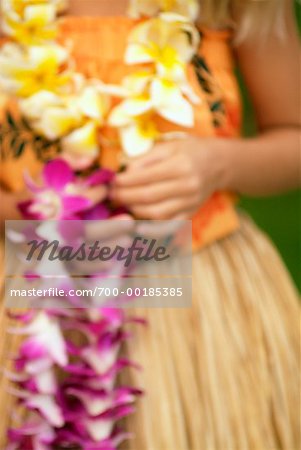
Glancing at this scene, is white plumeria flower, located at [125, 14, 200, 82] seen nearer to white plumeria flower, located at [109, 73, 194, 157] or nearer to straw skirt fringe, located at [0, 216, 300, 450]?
white plumeria flower, located at [109, 73, 194, 157]

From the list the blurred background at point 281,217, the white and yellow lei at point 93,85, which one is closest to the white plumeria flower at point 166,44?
the white and yellow lei at point 93,85

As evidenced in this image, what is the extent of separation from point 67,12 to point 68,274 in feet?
1.18

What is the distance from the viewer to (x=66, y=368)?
2.41 ft

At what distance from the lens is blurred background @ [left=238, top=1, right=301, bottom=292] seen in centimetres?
130

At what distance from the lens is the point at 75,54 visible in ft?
2.82

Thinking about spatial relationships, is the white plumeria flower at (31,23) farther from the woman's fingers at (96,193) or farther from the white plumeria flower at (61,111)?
the woman's fingers at (96,193)

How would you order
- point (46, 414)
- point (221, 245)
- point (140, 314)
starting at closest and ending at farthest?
point (46, 414) → point (140, 314) → point (221, 245)

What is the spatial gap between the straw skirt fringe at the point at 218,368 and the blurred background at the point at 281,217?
412mm

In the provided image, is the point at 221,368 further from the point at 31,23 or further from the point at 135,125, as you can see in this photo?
the point at 31,23

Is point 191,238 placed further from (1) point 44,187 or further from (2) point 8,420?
(2) point 8,420

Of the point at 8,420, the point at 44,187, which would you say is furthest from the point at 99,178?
the point at 8,420

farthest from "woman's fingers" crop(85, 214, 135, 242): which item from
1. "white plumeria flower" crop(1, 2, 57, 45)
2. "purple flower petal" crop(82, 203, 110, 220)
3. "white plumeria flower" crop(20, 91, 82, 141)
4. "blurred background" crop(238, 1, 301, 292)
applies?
"blurred background" crop(238, 1, 301, 292)

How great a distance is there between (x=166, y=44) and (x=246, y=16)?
0.62 ft

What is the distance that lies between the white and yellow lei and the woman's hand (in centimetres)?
2
